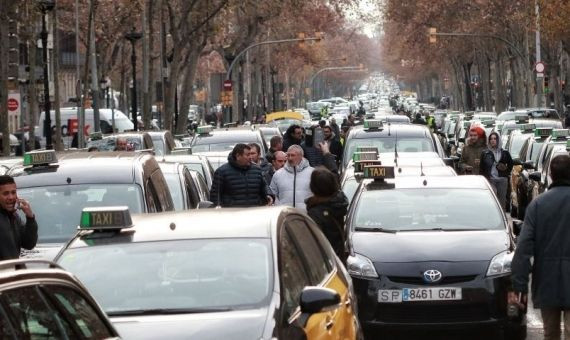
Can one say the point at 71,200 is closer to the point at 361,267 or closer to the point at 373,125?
the point at 361,267

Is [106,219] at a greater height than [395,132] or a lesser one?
lesser

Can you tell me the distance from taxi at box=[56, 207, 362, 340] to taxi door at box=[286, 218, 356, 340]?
0.04 feet

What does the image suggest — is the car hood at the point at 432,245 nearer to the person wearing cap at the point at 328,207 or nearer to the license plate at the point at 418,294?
the license plate at the point at 418,294

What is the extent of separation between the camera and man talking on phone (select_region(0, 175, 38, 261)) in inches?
436

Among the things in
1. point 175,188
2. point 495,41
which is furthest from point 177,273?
point 495,41

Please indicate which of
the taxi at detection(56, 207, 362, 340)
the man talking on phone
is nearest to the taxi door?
the taxi at detection(56, 207, 362, 340)

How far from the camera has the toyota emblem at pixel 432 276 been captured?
491 inches

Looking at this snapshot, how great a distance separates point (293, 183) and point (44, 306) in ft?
39.1

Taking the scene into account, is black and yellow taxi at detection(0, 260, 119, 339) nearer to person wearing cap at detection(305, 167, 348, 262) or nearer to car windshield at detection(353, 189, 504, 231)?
car windshield at detection(353, 189, 504, 231)

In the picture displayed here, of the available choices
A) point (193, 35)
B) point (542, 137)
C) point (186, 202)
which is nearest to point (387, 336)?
point (186, 202)

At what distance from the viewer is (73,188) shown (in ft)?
Result: 43.8

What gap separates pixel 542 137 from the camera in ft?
93.5

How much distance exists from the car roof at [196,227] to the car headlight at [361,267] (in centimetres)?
376

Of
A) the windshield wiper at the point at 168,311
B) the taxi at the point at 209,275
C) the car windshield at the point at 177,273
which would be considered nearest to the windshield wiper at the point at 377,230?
the taxi at the point at 209,275
